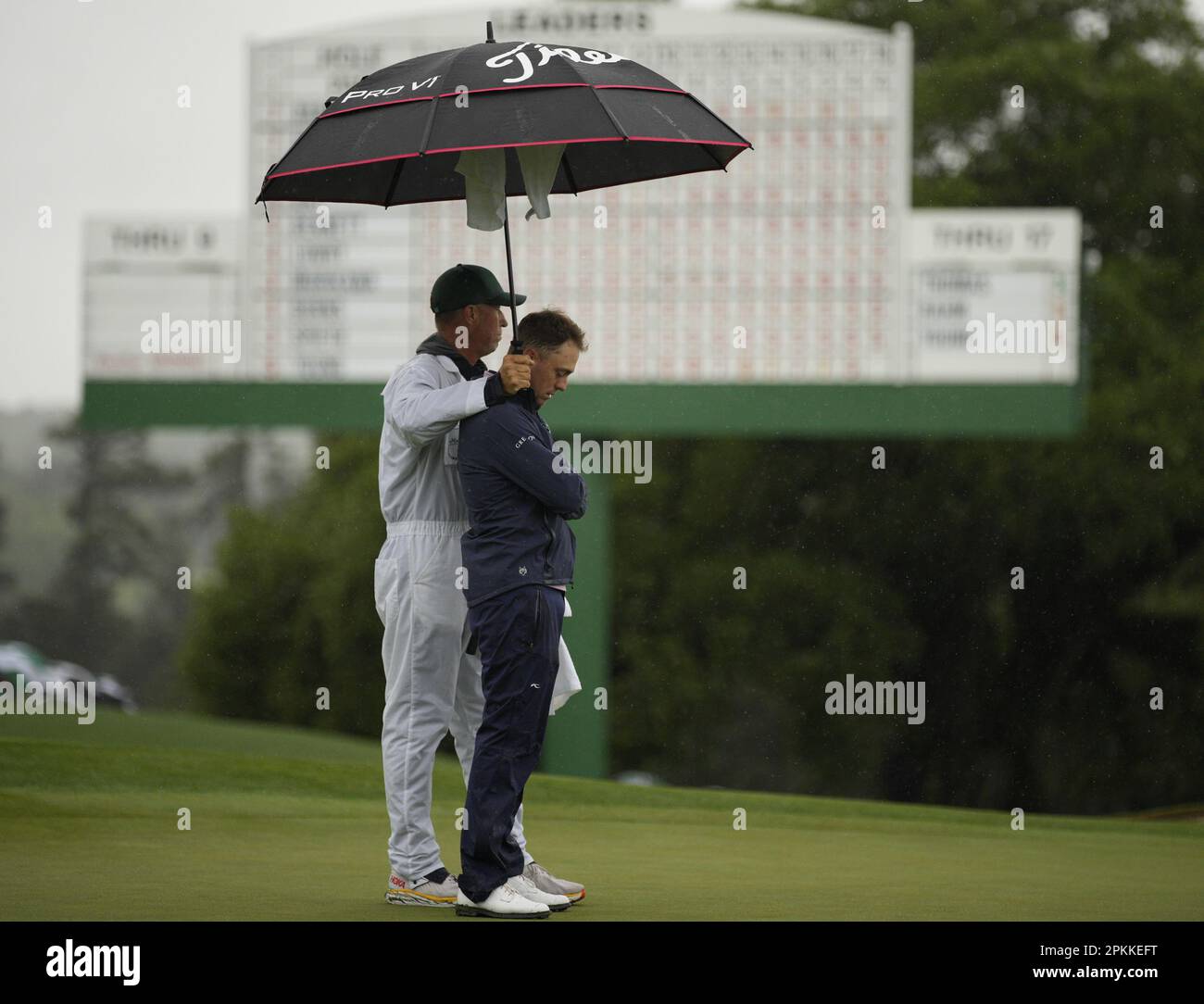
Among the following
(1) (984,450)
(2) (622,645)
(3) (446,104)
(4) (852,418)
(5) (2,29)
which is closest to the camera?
(3) (446,104)

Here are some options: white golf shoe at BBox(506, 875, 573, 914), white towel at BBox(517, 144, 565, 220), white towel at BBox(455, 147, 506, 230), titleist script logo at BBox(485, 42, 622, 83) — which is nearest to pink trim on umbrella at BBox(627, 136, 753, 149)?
titleist script logo at BBox(485, 42, 622, 83)

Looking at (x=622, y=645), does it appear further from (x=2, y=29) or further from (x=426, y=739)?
(x=426, y=739)

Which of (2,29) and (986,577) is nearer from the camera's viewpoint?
(986,577)

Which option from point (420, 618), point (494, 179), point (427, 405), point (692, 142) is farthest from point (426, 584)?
point (692, 142)

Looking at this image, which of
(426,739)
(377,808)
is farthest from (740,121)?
(426,739)

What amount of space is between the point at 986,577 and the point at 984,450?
1.75 m

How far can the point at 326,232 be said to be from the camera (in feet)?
47.2

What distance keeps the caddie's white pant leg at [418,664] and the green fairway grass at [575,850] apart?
309 mm

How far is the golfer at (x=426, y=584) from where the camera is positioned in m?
5.22

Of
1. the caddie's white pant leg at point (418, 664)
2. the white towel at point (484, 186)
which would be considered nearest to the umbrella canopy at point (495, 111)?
the white towel at point (484, 186)

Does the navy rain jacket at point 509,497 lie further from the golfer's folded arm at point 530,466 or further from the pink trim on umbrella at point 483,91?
the pink trim on umbrella at point 483,91

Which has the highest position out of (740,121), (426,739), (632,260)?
(740,121)

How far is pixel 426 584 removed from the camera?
526cm

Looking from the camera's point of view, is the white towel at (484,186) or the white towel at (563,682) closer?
the white towel at (563,682)
